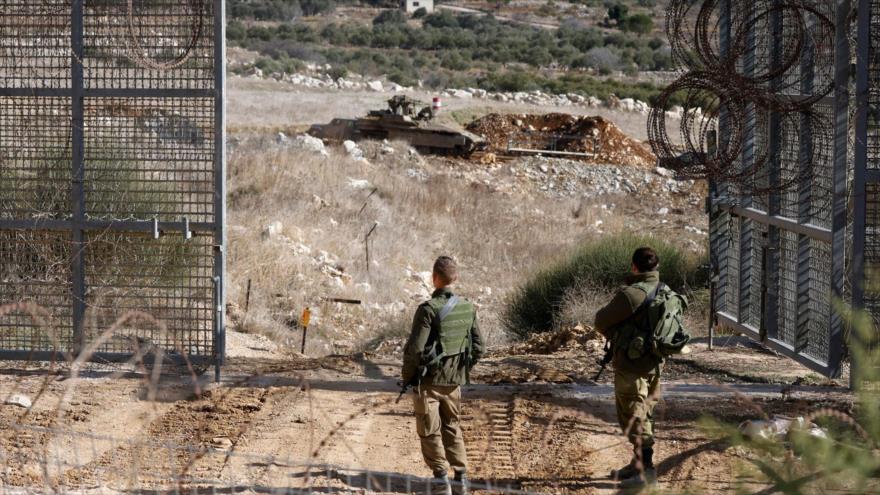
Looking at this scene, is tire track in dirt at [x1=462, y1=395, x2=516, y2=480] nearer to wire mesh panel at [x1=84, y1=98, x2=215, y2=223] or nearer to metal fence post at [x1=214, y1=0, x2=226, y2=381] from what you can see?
metal fence post at [x1=214, y1=0, x2=226, y2=381]

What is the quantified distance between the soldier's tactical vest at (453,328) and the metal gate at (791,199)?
3362 millimetres

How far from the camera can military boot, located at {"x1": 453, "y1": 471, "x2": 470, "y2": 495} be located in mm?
7137

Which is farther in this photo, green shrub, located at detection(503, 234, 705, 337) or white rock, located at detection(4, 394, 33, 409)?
green shrub, located at detection(503, 234, 705, 337)

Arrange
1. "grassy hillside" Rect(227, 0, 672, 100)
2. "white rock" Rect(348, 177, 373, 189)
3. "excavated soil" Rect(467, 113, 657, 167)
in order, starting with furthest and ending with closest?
"grassy hillside" Rect(227, 0, 672, 100), "excavated soil" Rect(467, 113, 657, 167), "white rock" Rect(348, 177, 373, 189)

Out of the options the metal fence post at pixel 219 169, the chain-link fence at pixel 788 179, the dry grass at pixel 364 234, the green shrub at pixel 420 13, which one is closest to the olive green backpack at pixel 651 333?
the chain-link fence at pixel 788 179

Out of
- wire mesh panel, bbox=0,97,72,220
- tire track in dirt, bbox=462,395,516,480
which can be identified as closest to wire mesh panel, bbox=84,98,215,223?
wire mesh panel, bbox=0,97,72,220

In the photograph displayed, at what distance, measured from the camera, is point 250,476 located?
25.0 ft

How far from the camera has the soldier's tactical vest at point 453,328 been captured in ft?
23.2

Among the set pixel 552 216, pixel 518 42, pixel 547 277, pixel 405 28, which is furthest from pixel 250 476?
pixel 405 28

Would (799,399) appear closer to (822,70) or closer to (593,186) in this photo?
(822,70)

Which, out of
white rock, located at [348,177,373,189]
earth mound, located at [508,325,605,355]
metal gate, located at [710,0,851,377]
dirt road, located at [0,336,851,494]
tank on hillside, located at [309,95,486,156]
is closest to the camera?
dirt road, located at [0,336,851,494]

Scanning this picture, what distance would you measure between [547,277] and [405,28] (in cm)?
6369

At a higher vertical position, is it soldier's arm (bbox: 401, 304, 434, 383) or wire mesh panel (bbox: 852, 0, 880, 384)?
wire mesh panel (bbox: 852, 0, 880, 384)

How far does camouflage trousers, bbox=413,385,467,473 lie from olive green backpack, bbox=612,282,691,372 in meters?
1.06
